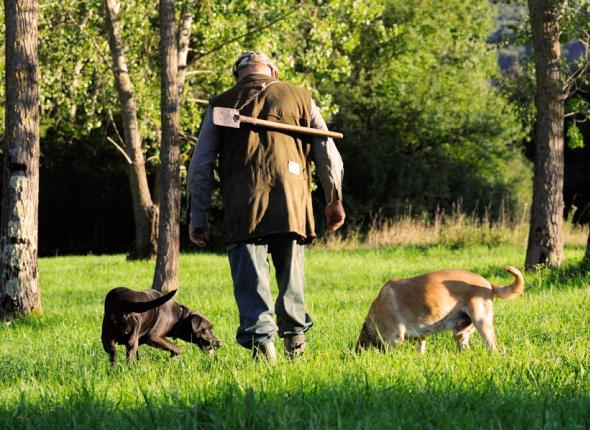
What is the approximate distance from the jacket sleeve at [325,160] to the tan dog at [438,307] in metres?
0.84

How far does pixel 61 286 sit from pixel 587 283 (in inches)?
404

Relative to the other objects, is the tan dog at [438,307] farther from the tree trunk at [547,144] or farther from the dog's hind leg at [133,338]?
the tree trunk at [547,144]

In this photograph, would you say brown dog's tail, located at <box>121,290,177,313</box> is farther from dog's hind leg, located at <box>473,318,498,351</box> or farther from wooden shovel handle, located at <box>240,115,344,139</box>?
dog's hind leg, located at <box>473,318,498,351</box>

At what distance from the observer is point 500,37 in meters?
18.1

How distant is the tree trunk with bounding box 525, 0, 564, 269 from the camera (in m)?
13.8

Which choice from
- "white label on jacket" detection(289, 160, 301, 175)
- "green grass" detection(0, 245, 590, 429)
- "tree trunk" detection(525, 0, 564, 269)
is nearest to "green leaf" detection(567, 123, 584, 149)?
"tree trunk" detection(525, 0, 564, 269)

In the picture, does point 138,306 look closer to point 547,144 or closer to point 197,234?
point 197,234

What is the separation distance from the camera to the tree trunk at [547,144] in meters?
13.8

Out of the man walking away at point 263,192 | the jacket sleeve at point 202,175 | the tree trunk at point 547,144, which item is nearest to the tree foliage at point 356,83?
the tree trunk at point 547,144

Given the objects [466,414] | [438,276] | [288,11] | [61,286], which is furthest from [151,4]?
[466,414]

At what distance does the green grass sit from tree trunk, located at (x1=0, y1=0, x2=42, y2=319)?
137cm

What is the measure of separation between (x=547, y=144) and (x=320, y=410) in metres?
10.5

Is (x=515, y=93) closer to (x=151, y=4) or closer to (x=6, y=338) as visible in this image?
(x=151, y=4)

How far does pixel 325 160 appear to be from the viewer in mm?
6453
